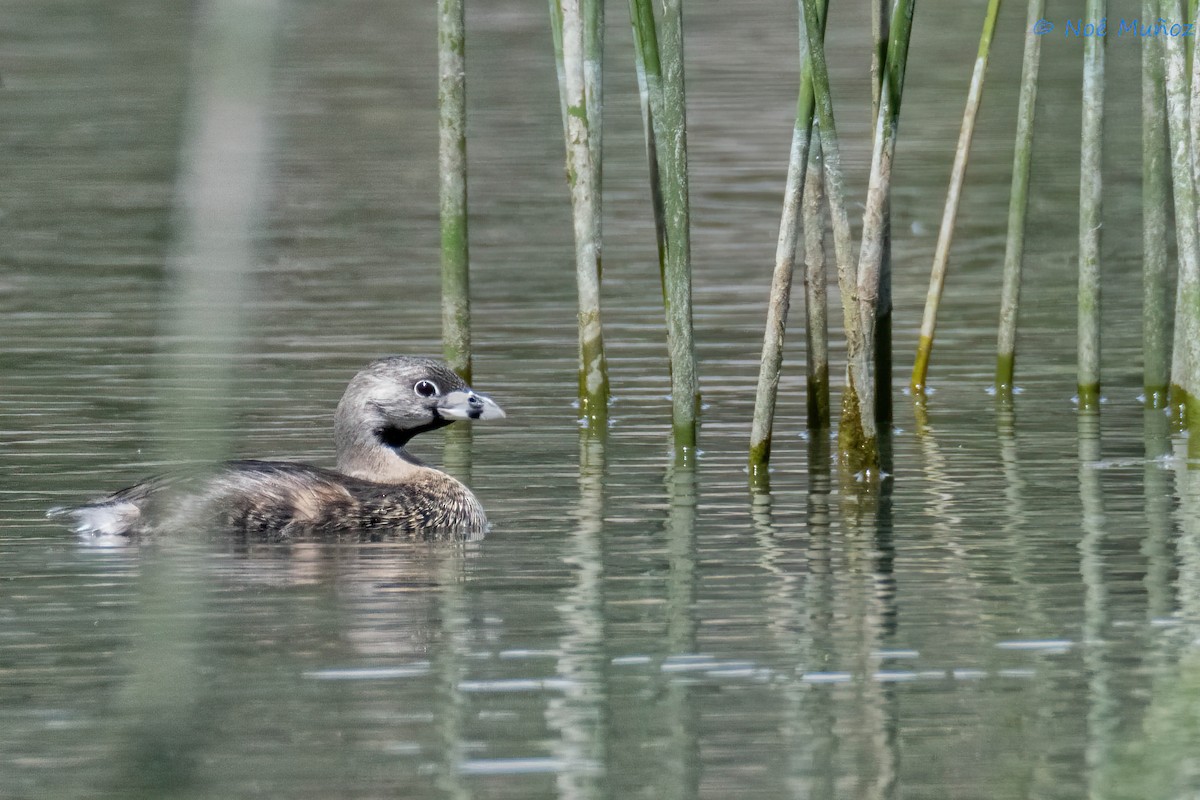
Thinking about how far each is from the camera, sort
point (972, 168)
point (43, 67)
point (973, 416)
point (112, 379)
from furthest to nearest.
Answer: point (43, 67), point (972, 168), point (112, 379), point (973, 416)

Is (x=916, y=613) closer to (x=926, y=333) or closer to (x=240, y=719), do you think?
(x=240, y=719)

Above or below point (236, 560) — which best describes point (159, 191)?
above

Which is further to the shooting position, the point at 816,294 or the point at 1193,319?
the point at 816,294

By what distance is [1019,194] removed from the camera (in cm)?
1069

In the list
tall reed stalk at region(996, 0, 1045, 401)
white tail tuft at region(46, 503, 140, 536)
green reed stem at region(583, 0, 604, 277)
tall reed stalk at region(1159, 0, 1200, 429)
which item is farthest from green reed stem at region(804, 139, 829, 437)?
white tail tuft at region(46, 503, 140, 536)

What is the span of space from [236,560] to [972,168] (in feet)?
52.2

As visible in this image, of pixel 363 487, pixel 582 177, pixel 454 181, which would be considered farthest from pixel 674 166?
pixel 363 487

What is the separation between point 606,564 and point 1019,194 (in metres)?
4.35

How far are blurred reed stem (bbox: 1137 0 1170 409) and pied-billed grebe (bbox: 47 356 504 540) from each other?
3.53 meters

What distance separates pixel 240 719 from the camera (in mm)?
5145

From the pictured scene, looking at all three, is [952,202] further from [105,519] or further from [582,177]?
[105,519]

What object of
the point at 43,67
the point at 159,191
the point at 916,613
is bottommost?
the point at 916,613

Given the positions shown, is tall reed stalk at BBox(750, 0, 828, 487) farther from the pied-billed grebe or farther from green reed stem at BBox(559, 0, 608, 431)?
green reed stem at BBox(559, 0, 608, 431)

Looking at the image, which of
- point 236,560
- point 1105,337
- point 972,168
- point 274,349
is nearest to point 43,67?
point 972,168
